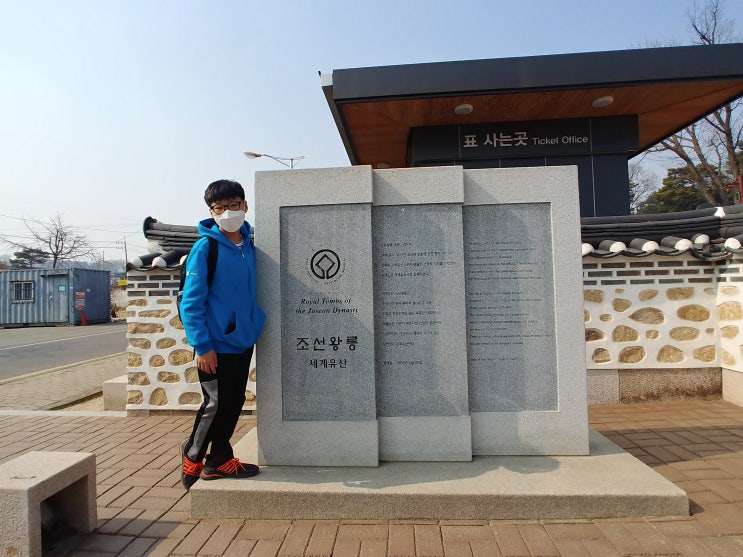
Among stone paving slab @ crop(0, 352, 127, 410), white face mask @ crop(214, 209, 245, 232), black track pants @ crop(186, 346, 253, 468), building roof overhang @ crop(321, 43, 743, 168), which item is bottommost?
stone paving slab @ crop(0, 352, 127, 410)

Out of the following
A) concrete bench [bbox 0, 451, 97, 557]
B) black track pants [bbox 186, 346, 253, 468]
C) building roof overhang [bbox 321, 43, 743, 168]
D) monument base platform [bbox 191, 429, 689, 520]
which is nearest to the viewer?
concrete bench [bbox 0, 451, 97, 557]

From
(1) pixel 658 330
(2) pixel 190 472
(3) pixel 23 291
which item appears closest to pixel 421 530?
(2) pixel 190 472

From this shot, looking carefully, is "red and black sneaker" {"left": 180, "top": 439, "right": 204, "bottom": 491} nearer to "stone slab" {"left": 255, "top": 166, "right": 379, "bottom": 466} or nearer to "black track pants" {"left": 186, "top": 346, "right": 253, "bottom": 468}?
"black track pants" {"left": 186, "top": 346, "right": 253, "bottom": 468}

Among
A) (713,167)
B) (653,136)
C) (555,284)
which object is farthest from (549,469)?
(713,167)

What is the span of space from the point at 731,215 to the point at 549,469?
425 cm

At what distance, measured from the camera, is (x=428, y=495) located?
2779 millimetres

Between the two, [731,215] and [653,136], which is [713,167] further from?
[731,215]

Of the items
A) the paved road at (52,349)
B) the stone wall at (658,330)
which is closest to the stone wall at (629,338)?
the stone wall at (658,330)

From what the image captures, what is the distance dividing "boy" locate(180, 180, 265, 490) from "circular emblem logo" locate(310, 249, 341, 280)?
438mm

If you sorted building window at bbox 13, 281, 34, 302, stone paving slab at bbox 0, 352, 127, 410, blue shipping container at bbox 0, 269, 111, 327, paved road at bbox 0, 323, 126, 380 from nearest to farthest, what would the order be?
1. stone paving slab at bbox 0, 352, 127, 410
2. paved road at bbox 0, 323, 126, 380
3. blue shipping container at bbox 0, 269, 111, 327
4. building window at bbox 13, 281, 34, 302

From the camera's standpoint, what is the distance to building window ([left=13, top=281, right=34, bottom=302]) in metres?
22.0

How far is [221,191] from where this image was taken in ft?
10.3

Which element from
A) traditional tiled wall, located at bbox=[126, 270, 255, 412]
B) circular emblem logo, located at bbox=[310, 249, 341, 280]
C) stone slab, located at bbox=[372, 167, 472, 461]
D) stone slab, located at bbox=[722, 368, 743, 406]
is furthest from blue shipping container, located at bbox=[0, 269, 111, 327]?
stone slab, located at bbox=[722, 368, 743, 406]

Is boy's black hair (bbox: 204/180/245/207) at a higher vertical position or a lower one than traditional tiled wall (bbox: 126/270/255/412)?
higher
